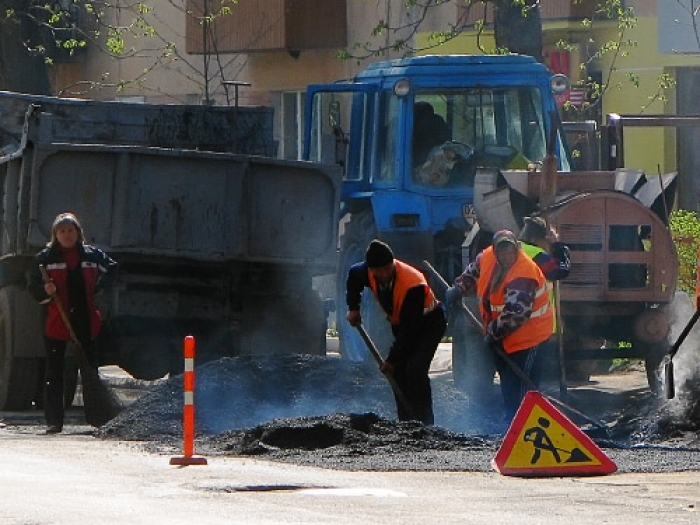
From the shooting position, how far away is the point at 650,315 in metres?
16.3

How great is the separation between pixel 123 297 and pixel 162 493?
20.0 ft

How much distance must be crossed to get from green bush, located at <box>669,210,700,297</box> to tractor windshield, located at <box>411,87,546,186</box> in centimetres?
200

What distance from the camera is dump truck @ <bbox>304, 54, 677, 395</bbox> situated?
1609 centimetres

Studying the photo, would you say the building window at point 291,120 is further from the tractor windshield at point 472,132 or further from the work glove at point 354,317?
the work glove at point 354,317

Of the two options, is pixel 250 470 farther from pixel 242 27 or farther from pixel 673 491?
pixel 242 27

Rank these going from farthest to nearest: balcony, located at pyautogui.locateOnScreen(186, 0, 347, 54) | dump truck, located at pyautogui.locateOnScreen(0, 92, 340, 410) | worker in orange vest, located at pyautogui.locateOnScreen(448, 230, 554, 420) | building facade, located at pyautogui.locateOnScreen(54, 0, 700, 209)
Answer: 1. balcony, located at pyautogui.locateOnScreen(186, 0, 347, 54)
2. building facade, located at pyautogui.locateOnScreen(54, 0, 700, 209)
3. dump truck, located at pyautogui.locateOnScreen(0, 92, 340, 410)
4. worker in orange vest, located at pyautogui.locateOnScreen(448, 230, 554, 420)

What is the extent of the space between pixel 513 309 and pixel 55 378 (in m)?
3.25

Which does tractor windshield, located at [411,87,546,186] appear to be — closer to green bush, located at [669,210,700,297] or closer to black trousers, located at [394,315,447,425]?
green bush, located at [669,210,700,297]

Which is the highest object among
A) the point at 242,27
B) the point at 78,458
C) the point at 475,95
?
the point at 242,27

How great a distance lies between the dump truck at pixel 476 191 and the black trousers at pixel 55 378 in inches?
122

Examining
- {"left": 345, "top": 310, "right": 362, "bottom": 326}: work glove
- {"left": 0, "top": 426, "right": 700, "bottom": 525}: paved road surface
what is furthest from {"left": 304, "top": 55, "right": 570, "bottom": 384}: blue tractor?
{"left": 0, "top": 426, "right": 700, "bottom": 525}: paved road surface

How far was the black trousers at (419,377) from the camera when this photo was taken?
13211 mm

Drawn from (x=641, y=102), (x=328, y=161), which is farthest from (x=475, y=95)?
(x=641, y=102)

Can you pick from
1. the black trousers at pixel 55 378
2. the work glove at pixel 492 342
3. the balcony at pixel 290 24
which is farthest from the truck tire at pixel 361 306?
the balcony at pixel 290 24
